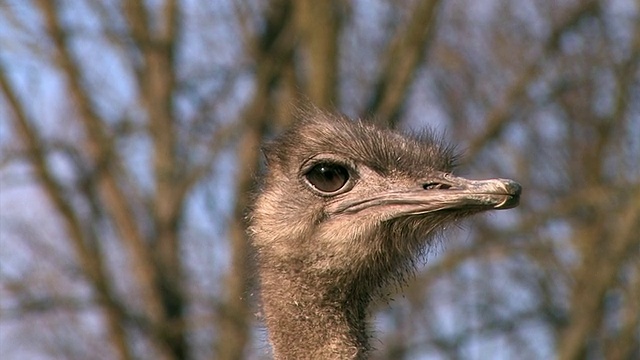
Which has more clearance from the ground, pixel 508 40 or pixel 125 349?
pixel 508 40

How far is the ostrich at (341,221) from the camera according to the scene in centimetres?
413

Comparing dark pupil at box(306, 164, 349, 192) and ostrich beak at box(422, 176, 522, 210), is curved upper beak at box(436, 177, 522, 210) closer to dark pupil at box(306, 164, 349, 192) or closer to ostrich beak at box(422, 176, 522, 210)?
ostrich beak at box(422, 176, 522, 210)

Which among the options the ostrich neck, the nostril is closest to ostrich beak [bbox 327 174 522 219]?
the nostril

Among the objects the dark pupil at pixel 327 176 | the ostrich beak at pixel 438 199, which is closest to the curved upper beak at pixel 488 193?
the ostrich beak at pixel 438 199

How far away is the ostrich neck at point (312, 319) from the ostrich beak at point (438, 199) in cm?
27

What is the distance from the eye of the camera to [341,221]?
4.27m

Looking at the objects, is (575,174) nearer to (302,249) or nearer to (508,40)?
(508,40)

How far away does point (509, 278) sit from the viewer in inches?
512

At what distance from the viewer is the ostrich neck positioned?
13.4 feet

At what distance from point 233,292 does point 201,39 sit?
228 cm

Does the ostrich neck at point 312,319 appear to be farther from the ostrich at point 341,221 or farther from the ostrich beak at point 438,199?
the ostrich beak at point 438,199

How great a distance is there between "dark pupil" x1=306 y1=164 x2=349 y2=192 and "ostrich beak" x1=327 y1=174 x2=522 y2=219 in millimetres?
76

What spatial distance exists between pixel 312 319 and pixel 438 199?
0.53 meters

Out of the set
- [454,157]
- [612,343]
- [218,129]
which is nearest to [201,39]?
[218,129]
